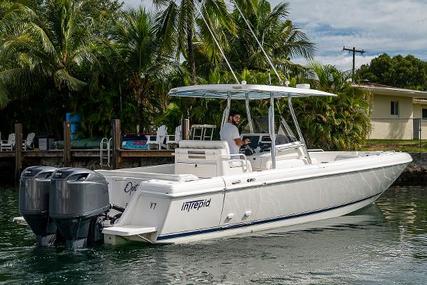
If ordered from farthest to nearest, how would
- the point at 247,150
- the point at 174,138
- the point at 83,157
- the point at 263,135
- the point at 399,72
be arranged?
1. the point at 399,72
2. the point at 83,157
3. the point at 174,138
4. the point at 263,135
5. the point at 247,150

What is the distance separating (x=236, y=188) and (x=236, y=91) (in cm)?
213

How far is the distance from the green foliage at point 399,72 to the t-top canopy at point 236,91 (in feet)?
150

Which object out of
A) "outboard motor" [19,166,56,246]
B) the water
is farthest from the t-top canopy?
"outboard motor" [19,166,56,246]

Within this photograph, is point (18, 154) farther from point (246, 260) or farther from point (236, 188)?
point (246, 260)

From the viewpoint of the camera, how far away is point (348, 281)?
319 inches

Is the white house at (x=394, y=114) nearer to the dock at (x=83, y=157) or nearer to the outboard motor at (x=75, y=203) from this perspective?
the dock at (x=83, y=157)

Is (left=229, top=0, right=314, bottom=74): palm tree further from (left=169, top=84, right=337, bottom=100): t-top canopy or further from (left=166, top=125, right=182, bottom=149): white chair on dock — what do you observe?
(left=169, top=84, right=337, bottom=100): t-top canopy

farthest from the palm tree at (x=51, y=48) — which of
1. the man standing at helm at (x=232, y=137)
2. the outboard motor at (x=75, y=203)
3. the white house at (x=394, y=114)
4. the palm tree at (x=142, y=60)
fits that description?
the outboard motor at (x=75, y=203)

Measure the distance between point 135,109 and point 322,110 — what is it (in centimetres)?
798

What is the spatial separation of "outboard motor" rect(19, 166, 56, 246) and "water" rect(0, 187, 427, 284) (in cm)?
28

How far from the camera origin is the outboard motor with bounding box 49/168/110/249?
29.6 feet

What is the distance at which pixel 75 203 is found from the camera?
9031 mm

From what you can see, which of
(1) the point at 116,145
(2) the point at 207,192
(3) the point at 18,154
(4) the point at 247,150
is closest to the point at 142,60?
(3) the point at 18,154

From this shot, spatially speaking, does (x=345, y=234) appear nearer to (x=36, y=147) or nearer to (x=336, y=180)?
(x=336, y=180)
